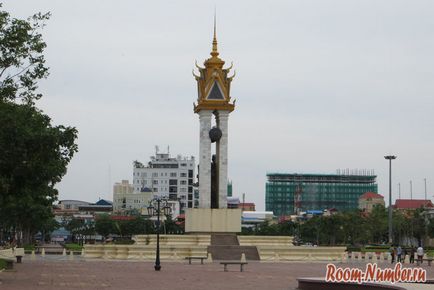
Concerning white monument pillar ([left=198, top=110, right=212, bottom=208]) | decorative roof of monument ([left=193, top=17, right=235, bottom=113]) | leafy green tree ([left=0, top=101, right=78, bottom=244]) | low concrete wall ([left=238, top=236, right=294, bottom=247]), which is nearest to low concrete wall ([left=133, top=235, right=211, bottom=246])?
low concrete wall ([left=238, top=236, right=294, bottom=247])

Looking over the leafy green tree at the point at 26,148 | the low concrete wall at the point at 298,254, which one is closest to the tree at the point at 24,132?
the leafy green tree at the point at 26,148

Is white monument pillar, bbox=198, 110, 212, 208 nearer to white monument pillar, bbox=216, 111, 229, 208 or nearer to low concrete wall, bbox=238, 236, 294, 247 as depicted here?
white monument pillar, bbox=216, 111, 229, 208

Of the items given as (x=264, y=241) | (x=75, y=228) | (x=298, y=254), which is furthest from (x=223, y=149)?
(x=75, y=228)

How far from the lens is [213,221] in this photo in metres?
Result: 65.4

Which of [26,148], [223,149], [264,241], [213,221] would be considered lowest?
[264,241]

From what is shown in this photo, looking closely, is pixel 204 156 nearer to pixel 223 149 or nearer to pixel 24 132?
pixel 223 149

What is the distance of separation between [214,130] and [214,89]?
3.13m

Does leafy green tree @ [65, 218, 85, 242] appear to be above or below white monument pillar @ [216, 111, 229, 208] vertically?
below

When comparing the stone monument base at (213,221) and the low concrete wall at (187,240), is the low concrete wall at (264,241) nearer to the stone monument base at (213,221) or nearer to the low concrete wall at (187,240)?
the stone monument base at (213,221)

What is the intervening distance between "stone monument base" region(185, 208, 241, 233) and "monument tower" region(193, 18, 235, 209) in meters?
1.45

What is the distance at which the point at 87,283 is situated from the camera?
31.8m

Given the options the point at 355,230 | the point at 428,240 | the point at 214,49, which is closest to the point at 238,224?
the point at 214,49

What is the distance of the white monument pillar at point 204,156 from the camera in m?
66.8

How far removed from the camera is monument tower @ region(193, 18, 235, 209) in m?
67.1
